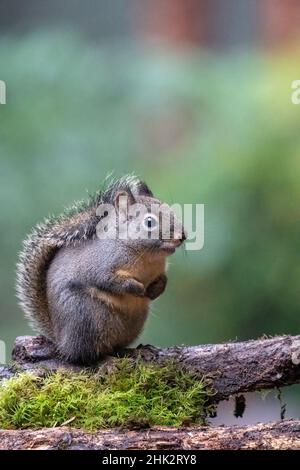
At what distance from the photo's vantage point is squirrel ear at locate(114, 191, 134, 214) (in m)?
2.99

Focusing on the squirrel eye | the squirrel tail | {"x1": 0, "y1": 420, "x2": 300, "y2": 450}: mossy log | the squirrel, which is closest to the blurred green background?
the squirrel tail

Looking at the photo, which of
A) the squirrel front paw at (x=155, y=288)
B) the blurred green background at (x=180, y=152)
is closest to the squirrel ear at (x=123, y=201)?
the squirrel front paw at (x=155, y=288)

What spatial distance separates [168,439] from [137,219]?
2.62 ft

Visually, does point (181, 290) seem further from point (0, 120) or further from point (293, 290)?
point (0, 120)

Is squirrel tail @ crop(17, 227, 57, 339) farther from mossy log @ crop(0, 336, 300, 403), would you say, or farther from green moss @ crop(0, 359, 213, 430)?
green moss @ crop(0, 359, 213, 430)

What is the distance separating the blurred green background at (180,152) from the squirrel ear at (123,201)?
134cm

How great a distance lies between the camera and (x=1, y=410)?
2.72 m

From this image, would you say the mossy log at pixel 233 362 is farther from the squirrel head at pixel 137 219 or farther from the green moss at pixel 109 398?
the squirrel head at pixel 137 219

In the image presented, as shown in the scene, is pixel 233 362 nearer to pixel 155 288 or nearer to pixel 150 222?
pixel 155 288

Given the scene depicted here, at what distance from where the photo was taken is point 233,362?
2.90 m

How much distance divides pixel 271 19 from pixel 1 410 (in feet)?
9.46

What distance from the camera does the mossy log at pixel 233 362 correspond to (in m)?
2.86

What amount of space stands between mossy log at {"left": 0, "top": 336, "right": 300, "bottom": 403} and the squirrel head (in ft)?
1.14
